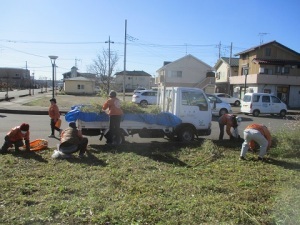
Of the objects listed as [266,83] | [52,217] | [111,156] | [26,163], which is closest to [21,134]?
[26,163]

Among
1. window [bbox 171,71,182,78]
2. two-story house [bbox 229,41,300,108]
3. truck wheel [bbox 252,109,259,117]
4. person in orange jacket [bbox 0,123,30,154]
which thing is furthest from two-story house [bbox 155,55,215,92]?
person in orange jacket [bbox 0,123,30,154]

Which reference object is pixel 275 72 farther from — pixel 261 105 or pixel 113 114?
pixel 113 114

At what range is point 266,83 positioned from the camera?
1523 inches

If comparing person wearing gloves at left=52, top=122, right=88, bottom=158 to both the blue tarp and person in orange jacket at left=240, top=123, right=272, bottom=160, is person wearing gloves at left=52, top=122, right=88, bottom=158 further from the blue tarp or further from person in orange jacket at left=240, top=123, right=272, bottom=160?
person in orange jacket at left=240, top=123, right=272, bottom=160

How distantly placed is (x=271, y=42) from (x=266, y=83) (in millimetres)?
6774

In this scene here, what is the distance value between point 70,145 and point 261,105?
1989cm

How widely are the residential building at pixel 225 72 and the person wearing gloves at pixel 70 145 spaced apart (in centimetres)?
4009

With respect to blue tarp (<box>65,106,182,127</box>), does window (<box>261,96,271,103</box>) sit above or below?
above

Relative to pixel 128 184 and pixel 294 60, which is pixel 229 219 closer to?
pixel 128 184

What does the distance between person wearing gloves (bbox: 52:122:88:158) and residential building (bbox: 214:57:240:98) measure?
40085 millimetres

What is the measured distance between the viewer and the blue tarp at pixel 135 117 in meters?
9.17

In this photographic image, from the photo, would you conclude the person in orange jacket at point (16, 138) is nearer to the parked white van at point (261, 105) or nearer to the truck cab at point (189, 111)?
the truck cab at point (189, 111)

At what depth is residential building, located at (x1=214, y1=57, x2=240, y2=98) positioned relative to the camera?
50156 mm

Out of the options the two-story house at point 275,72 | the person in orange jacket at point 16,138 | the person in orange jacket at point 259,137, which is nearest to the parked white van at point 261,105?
the two-story house at point 275,72
